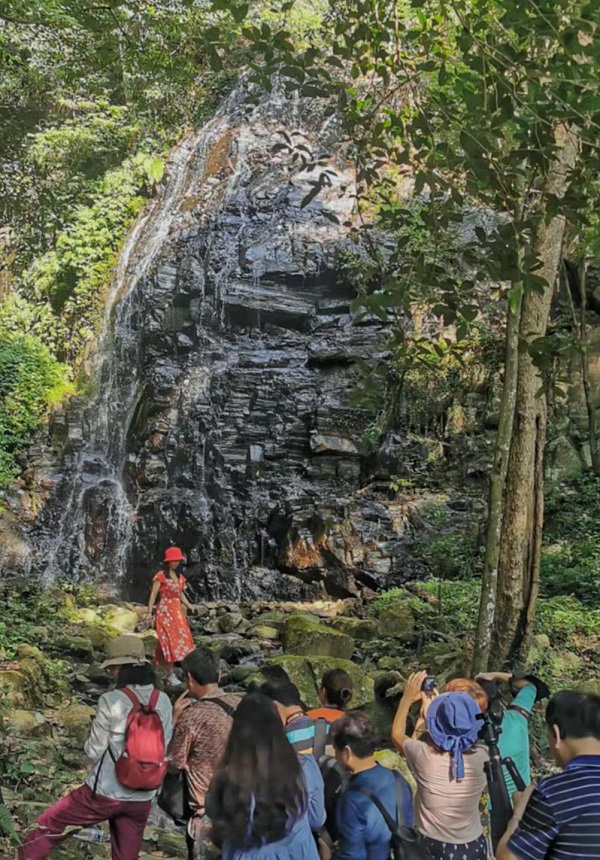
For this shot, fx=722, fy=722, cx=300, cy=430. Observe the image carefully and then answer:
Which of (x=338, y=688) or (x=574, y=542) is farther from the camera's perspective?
(x=574, y=542)

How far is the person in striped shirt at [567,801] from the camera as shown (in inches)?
81.6

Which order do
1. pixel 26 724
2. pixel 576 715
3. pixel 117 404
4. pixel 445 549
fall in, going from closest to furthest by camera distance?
pixel 576 715, pixel 26 724, pixel 445 549, pixel 117 404

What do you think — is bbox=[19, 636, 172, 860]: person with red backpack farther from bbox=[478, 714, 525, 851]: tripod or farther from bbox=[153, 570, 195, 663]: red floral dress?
bbox=[153, 570, 195, 663]: red floral dress

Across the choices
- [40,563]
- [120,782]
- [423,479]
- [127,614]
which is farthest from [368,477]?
[120,782]

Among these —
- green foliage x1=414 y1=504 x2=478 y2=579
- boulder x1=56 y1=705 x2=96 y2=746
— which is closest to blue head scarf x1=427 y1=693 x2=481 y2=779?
boulder x1=56 y1=705 x2=96 y2=746

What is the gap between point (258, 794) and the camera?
218 cm

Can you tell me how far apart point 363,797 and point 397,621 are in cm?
659

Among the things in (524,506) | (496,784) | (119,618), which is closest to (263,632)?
(119,618)

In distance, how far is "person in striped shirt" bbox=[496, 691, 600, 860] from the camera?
207 centimetres

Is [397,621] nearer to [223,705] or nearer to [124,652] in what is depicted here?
[124,652]

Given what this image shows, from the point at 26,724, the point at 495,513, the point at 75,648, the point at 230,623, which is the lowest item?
the point at 230,623

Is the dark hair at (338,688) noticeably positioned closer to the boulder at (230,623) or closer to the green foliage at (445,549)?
the boulder at (230,623)

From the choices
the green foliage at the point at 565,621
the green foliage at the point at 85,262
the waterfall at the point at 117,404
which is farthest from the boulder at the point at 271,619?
the green foliage at the point at 85,262

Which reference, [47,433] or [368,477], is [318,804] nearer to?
[368,477]
